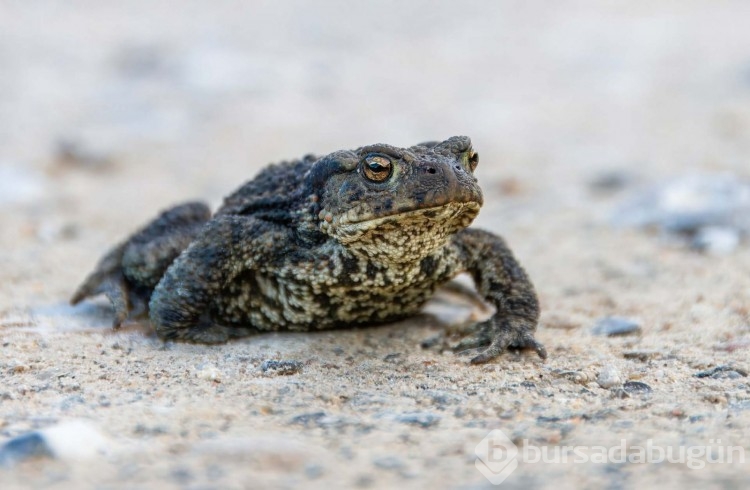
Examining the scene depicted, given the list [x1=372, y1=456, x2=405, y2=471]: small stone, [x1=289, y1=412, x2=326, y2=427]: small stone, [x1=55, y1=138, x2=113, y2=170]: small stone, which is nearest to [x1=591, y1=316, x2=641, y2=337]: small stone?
[x1=289, y1=412, x2=326, y2=427]: small stone

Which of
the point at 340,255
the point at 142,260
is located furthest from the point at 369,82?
the point at 340,255

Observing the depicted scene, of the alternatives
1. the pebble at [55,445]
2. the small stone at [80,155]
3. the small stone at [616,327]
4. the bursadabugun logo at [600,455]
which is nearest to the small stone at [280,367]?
the pebble at [55,445]

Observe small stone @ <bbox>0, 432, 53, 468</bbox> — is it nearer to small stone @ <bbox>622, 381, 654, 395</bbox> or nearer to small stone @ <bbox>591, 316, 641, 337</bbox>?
small stone @ <bbox>622, 381, 654, 395</bbox>

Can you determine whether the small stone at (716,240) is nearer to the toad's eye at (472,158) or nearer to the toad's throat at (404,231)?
the toad's eye at (472,158)

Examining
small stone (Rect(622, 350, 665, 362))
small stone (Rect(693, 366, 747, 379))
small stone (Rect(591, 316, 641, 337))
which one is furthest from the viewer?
small stone (Rect(591, 316, 641, 337))

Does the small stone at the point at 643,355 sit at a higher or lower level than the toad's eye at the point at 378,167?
lower

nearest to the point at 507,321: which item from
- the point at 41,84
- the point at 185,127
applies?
the point at 185,127

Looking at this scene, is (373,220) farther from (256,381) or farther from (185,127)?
(185,127)
